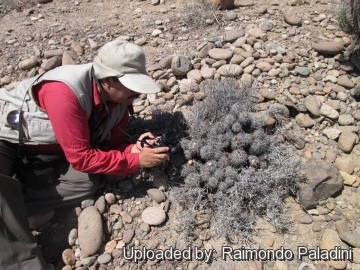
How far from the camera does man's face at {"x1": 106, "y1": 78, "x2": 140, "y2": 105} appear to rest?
243cm

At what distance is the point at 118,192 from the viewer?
2.98 m

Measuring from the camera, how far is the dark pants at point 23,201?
2326 millimetres

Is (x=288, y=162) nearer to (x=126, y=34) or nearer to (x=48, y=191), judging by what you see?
(x=48, y=191)

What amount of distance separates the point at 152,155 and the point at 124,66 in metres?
0.75

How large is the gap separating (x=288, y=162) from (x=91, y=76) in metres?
1.80

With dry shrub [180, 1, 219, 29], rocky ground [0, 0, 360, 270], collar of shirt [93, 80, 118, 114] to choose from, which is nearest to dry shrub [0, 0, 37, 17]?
rocky ground [0, 0, 360, 270]

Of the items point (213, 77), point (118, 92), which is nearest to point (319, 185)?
point (213, 77)

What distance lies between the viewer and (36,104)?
8.07 feet

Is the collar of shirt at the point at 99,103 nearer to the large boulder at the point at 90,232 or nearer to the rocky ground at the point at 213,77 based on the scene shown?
the rocky ground at the point at 213,77

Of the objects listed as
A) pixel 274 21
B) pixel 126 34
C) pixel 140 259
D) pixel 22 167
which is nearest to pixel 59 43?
pixel 126 34

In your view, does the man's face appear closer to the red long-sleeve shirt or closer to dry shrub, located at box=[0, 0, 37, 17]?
the red long-sleeve shirt

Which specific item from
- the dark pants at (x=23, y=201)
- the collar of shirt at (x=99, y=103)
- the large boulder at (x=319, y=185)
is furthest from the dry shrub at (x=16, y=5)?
the large boulder at (x=319, y=185)

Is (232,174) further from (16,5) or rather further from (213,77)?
(16,5)

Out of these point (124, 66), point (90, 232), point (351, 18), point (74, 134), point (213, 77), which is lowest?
point (90, 232)
